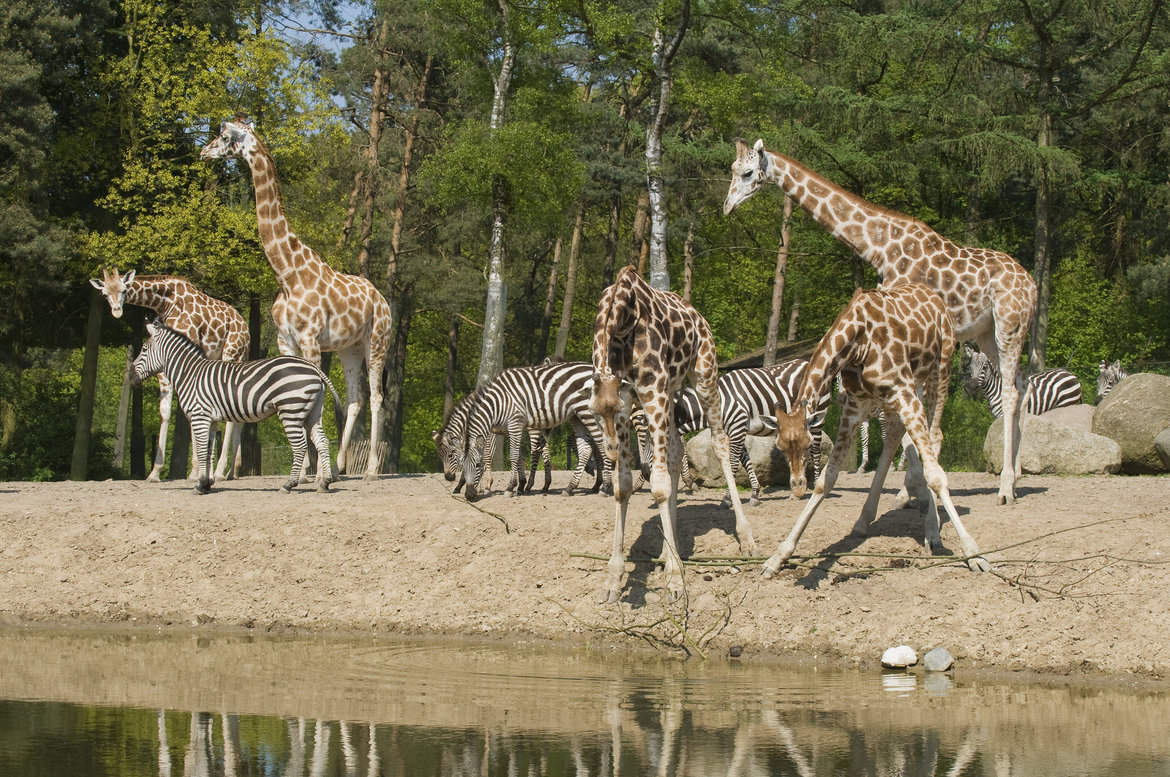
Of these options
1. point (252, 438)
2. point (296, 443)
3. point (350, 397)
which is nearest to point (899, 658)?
point (296, 443)

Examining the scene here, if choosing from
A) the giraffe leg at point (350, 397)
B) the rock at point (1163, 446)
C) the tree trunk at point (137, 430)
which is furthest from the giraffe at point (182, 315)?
the rock at point (1163, 446)

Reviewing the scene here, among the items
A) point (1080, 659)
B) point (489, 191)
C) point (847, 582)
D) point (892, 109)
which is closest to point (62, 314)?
point (489, 191)

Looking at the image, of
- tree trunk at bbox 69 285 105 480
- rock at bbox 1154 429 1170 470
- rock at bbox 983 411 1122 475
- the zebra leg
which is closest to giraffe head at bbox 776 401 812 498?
rock at bbox 983 411 1122 475

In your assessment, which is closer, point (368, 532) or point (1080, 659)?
point (1080, 659)

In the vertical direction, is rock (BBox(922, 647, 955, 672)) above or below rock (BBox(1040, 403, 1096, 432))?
→ below

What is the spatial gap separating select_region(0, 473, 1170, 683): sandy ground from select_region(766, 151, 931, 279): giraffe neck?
2.94 m

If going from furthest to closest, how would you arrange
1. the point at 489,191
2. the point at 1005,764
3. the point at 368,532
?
the point at 489,191 < the point at 368,532 < the point at 1005,764

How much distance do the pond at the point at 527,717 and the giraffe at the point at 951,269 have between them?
16.5 ft

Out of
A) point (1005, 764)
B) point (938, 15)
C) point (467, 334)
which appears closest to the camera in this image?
point (1005, 764)

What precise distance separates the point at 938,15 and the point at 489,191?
40.2 feet

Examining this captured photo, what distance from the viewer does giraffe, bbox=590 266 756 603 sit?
1099cm

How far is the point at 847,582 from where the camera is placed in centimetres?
1145

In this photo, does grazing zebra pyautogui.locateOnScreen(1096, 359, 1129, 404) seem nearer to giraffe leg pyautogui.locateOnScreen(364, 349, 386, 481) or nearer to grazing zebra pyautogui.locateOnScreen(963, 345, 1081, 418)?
grazing zebra pyautogui.locateOnScreen(963, 345, 1081, 418)

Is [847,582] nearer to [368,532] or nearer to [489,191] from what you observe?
[368,532]
